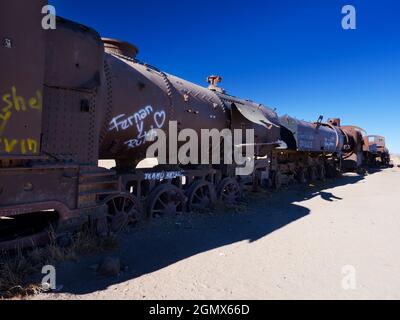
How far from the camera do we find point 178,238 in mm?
5934

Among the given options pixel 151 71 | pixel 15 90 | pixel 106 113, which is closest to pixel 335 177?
pixel 151 71

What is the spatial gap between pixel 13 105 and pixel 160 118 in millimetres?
3263

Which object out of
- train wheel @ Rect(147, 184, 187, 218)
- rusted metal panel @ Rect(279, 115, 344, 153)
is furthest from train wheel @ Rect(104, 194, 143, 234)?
rusted metal panel @ Rect(279, 115, 344, 153)

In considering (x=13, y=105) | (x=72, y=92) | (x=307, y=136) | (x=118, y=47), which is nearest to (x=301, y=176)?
(x=307, y=136)

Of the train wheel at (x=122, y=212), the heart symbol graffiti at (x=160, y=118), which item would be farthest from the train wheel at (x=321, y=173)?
the train wheel at (x=122, y=212)

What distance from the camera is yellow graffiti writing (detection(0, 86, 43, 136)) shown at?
12.1 feet

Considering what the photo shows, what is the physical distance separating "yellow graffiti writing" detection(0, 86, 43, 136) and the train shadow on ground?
207cm

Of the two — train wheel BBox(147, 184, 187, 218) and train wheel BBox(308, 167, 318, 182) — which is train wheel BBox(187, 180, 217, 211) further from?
train wheel BBox(308, 167, 318, 182)

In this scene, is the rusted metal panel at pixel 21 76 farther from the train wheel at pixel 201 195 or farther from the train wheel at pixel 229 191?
the train wheel at pixel 229 191

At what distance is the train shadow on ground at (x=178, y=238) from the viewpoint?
410 centimetres

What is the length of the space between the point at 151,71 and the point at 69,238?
405 centimetres

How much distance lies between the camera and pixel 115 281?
4.03m

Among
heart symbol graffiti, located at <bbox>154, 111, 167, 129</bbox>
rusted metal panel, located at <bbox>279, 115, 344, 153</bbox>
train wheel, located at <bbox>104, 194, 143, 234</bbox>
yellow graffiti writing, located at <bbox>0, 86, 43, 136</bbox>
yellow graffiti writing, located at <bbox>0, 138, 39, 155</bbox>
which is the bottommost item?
train wheel, located at <bbox>104, 194, 143, 234</bbox>

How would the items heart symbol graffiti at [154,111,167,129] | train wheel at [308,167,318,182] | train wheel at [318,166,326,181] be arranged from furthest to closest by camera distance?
train wheel at [318,166,326,181] → train wheel at [308,167,318,182] → heart symbol graffiti at [154,111,167,129]
